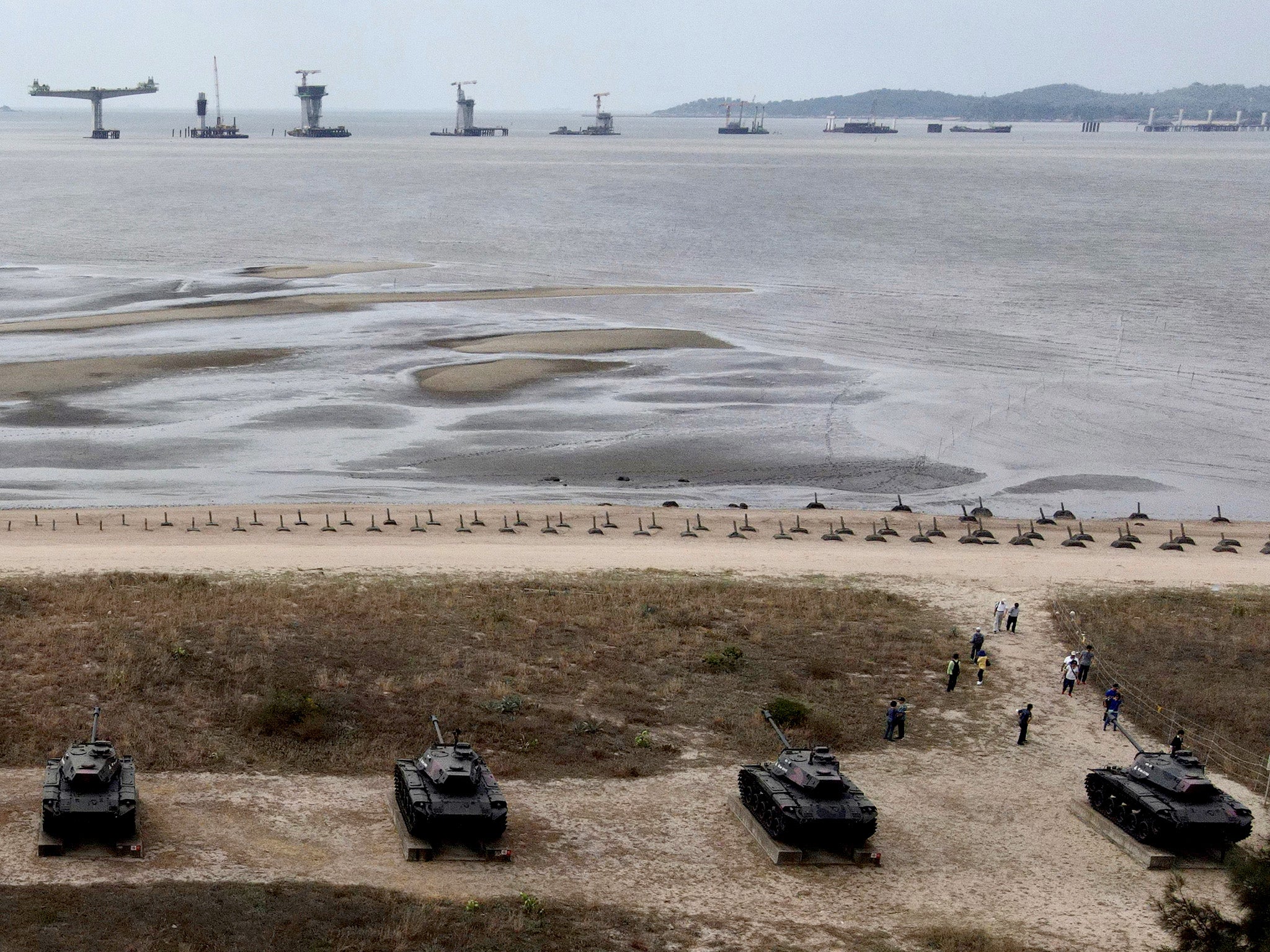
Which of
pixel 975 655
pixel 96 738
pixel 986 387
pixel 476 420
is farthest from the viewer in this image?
pixel 986 387

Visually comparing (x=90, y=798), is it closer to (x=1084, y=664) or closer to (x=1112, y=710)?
(x=1112, y=710)

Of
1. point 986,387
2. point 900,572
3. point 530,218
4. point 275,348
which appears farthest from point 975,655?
point 530,218

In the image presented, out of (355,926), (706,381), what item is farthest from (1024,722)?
(706,381)

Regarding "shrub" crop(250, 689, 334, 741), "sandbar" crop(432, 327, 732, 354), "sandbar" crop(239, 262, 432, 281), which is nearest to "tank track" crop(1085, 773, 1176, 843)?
"shrub" crop(250, 689, 334, 741)

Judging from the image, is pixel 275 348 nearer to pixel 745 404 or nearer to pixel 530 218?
pixel 745 404

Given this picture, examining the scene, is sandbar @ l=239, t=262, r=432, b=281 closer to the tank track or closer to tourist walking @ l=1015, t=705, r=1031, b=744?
tourist walking @ l=1015, t=705, r=1031, b=744
